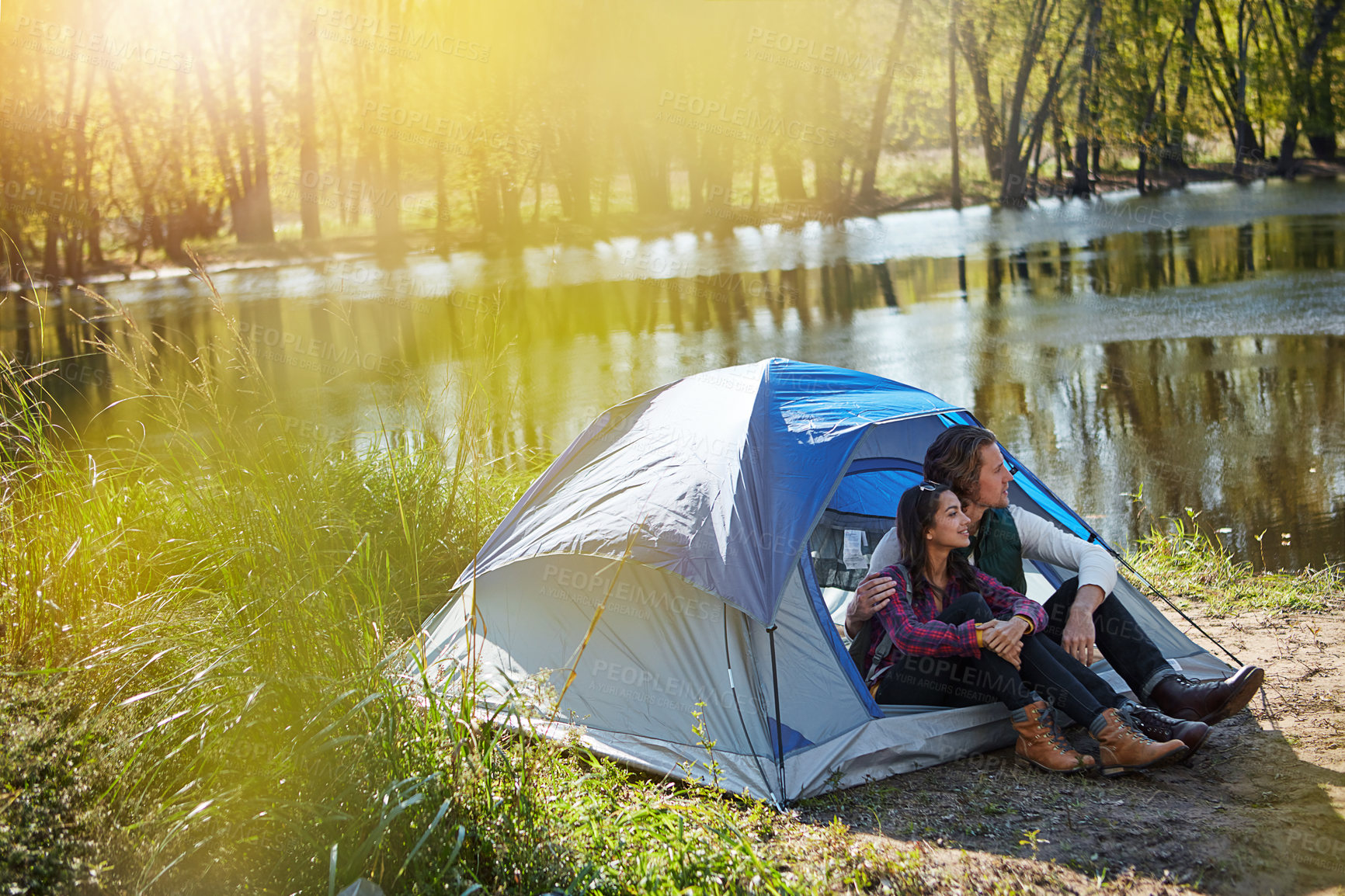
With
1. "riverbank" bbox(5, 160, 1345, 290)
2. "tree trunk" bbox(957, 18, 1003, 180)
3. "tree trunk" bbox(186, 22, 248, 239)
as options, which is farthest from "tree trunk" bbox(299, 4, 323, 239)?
"tree trunk" bbox(957, 18, 1003, 180)

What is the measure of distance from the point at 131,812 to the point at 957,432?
2897mm

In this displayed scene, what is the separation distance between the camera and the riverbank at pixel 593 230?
25719 millimetres

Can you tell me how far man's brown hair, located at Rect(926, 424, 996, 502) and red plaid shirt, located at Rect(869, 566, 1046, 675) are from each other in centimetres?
33

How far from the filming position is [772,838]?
9.77ft

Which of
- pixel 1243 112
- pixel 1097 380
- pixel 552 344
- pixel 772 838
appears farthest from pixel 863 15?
pixel 772 838

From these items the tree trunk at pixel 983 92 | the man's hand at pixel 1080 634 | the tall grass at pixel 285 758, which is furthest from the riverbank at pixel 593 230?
the man's hand at pixel 1080 634

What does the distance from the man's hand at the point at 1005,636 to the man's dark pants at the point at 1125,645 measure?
0.27 meters

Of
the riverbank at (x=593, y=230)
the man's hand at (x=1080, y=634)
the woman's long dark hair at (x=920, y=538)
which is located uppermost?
the riverbank at (x=593, y=230)

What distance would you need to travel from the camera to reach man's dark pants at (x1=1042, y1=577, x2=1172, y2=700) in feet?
11.4

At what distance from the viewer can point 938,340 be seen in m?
11.7

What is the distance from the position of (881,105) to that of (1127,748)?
84.5 ft

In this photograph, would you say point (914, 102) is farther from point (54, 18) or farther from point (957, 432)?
point (957, 432)

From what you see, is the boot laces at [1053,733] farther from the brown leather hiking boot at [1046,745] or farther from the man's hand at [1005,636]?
the man's hand at [1005,636]

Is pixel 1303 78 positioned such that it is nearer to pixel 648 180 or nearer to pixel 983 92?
pixel 983 92
